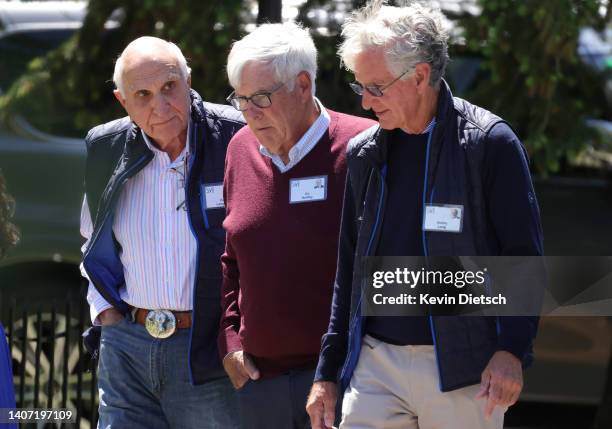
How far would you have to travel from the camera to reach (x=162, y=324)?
397cm

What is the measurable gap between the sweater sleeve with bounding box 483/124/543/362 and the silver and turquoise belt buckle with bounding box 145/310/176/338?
1.34 metres

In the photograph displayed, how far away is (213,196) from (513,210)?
49.8 inches

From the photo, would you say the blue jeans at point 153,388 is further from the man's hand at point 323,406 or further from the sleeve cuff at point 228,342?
the man's hand at point 323,406

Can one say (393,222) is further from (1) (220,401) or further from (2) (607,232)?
(2) (607,232)

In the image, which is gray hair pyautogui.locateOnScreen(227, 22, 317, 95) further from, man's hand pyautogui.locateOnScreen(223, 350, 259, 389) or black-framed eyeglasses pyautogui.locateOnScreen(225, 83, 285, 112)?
man's hand pyautogui.locateOnScreen(223, 350, 259, 389)

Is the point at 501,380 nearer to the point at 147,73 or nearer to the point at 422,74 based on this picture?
the point at 422,74

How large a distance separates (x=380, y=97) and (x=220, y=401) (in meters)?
1.39

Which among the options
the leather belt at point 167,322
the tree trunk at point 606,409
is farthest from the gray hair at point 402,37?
the tree trunk at point 606,409

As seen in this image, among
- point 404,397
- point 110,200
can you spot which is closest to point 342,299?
point 404,397

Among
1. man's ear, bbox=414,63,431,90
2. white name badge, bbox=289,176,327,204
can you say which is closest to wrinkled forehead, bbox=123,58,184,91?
white name badge, bbox=289,176,327,204


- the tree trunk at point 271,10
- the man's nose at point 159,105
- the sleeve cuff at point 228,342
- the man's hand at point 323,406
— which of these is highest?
the tree trunk at point 271,10

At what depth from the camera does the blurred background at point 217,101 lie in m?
5.87

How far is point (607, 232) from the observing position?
6.49 m

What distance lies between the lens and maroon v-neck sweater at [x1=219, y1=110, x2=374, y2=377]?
11.6 ft
